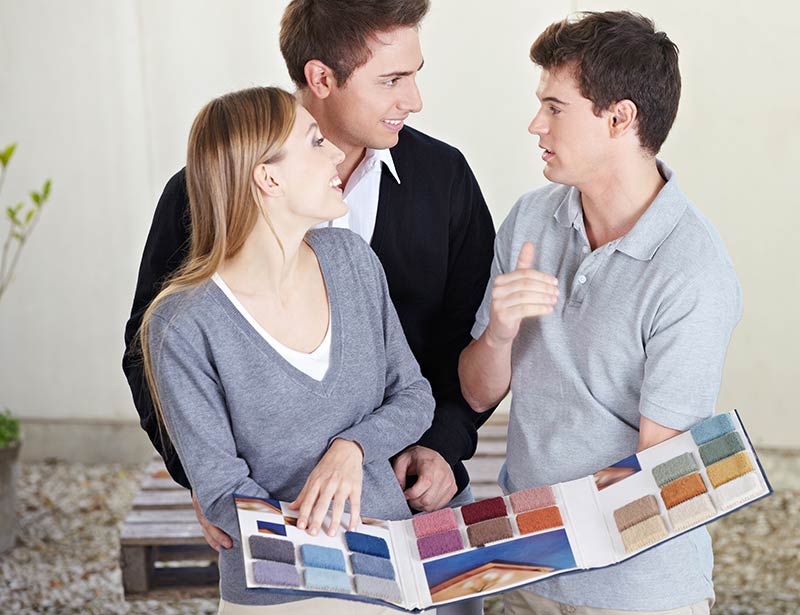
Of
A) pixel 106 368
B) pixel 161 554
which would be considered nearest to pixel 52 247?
pixel 106 368

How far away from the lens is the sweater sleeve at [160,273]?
76.1 inches

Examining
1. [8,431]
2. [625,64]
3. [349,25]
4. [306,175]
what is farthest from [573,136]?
[8,431]

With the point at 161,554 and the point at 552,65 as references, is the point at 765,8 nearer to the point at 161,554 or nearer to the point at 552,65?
the point at 552,65

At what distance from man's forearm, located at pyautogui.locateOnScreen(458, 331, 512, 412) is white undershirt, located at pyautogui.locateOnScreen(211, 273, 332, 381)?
12.2 inches

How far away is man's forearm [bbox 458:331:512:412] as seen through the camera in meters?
1.82

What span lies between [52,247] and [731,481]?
12.7 ft

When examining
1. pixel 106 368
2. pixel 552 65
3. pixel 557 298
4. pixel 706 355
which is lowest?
pixel 106 368

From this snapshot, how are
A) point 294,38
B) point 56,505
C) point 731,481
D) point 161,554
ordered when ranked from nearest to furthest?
point 731,481, point 294,38, point 161,554, point 56,505

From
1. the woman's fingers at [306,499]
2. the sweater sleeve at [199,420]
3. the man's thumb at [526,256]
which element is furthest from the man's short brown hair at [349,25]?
the woman's fingers at [306,499]

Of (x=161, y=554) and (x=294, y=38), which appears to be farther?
(x=161, y=554)

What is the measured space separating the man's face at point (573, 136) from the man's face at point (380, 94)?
375 millimetres

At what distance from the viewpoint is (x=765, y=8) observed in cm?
405

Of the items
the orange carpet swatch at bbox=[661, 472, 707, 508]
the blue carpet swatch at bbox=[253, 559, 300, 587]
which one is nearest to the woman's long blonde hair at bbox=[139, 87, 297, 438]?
the blue carpet swatch at bbox=[253, 559, 300, 587]

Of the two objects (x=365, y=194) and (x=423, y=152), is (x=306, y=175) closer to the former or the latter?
(x=365, y=194)
